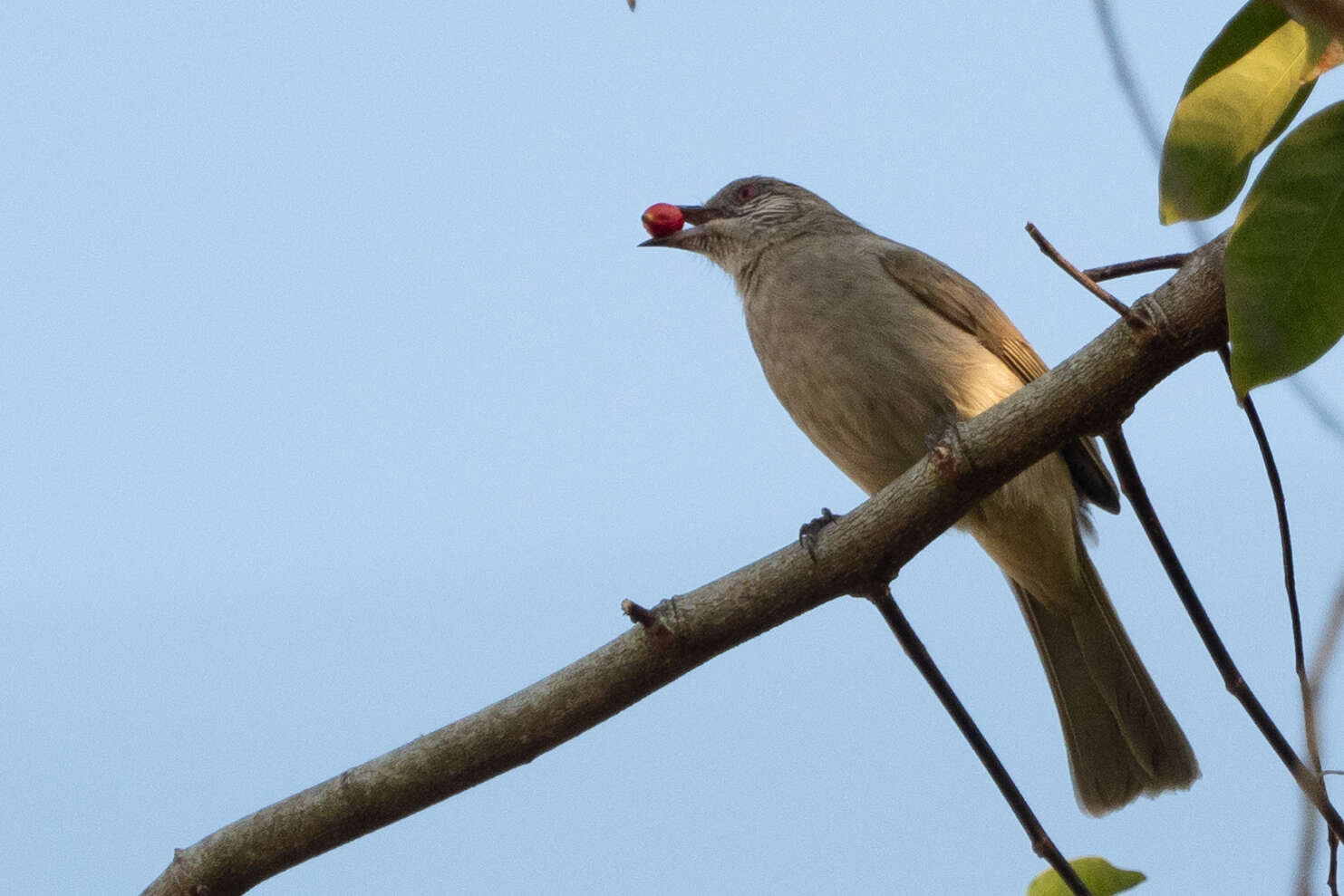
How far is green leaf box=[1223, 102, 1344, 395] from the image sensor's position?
2020mm

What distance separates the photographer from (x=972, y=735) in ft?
8.90

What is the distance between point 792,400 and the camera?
15.4ft

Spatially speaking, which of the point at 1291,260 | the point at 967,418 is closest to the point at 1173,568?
the point at 1291,260

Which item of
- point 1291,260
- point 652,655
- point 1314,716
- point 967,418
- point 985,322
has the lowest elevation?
point 1314,716

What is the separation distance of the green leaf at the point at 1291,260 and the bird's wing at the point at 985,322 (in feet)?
8.15

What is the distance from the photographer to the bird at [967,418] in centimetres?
441

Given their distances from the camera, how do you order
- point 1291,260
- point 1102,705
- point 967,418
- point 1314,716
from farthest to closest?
point 1102,705
point 967,418
point 1291,260
point 1314,716

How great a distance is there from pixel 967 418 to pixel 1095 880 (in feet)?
6.57

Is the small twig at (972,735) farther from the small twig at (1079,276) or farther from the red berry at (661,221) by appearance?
the red berry at (661,221)

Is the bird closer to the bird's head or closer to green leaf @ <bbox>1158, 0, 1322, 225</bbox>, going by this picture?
the bird's head

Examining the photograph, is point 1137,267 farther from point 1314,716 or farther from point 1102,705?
point 1102,705

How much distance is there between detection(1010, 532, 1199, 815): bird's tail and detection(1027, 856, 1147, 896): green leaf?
206 cm

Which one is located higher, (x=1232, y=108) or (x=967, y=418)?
(x=967, y=418)

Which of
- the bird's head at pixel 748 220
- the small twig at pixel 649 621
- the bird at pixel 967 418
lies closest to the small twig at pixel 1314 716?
the small twig at pixel 649 621
